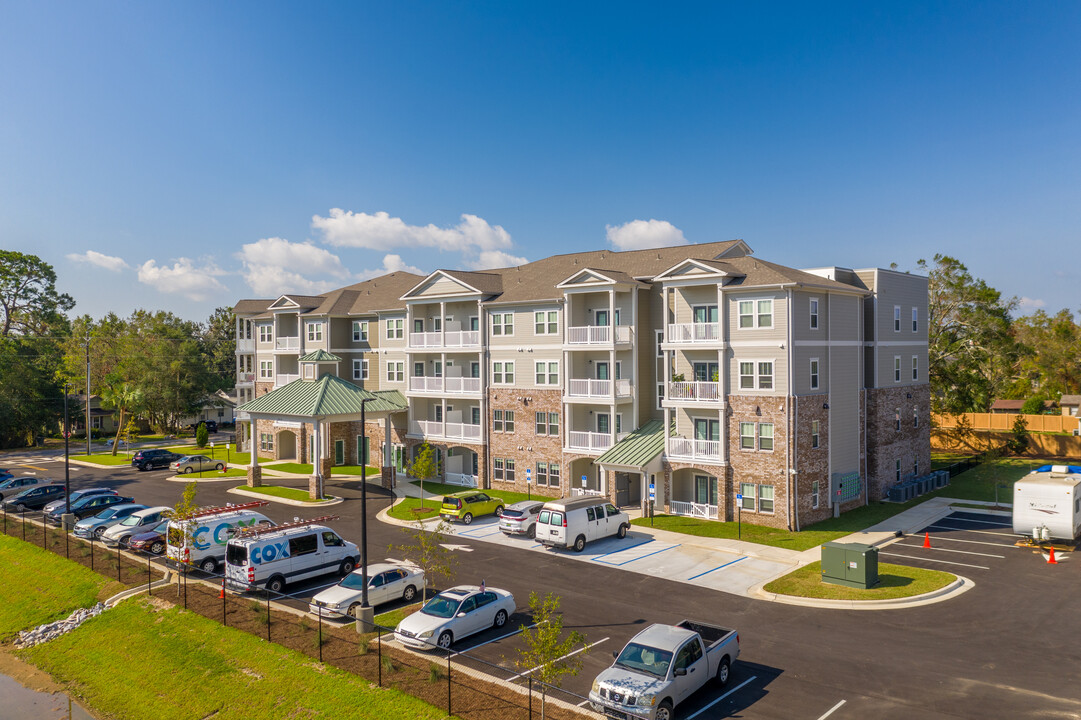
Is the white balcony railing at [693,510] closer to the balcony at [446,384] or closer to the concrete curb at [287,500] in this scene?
the balcony at [446,384]

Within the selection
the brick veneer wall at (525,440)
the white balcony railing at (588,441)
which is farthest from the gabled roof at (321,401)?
the white balcony railing at (588,441)

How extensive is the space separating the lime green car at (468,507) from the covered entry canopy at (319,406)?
397 inches

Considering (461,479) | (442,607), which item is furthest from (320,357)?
Result: (442,607)

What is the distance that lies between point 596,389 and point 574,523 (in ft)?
37.2

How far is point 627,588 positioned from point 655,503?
41.9ft

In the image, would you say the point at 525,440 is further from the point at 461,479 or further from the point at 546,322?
the point at 546,322

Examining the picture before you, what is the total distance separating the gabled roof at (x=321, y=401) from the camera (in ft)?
150

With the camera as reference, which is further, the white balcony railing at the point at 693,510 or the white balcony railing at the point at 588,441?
the white balcony railing at the point at 588,441

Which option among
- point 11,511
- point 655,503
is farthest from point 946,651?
point 11,511

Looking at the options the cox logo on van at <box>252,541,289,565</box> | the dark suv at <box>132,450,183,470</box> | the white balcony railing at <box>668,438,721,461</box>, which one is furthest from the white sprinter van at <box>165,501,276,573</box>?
the dark suv at <box>132,450,183,470</box>

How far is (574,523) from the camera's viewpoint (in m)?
31.3

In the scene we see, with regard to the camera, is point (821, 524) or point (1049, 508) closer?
point (1049, 508)

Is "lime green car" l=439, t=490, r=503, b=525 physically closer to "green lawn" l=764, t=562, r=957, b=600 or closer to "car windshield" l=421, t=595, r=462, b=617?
"green lawn" l=764, t=562, r=957, b=600

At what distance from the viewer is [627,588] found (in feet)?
86.1
